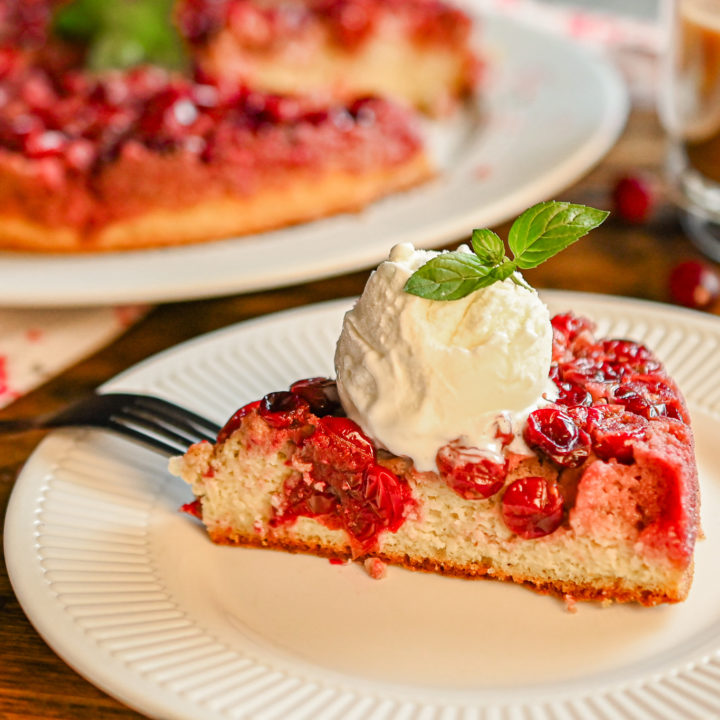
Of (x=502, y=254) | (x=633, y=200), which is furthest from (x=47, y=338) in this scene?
(x=633, y=200)

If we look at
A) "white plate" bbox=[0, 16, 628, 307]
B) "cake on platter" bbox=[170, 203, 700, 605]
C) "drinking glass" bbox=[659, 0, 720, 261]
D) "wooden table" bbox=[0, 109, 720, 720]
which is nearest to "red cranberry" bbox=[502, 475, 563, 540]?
"cake on platter" bbox=[170, 203, 700, 605]

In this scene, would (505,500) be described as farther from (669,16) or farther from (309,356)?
(669,16)

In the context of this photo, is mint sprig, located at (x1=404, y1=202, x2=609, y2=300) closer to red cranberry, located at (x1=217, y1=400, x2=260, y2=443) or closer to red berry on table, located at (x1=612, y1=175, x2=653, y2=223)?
red cranberry, located at (x1=217, y1=400, x2=260, y2=443)

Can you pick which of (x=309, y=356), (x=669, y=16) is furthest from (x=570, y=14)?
(x=309, y=356)

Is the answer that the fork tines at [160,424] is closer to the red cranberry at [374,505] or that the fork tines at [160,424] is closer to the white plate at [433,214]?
the red cranberry at [374,505]

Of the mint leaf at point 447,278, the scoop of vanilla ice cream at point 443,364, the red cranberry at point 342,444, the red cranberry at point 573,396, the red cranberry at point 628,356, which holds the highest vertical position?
the mint leaf at point 447,278

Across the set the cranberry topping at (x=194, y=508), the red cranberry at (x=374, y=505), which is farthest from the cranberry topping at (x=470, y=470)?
the cranberry topping at (x=194, y=508)
